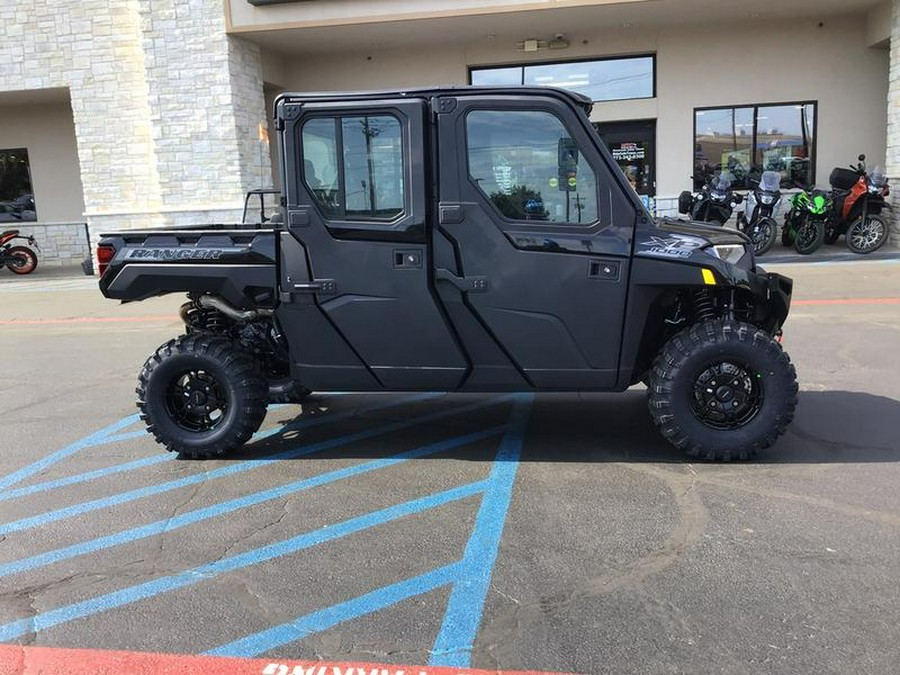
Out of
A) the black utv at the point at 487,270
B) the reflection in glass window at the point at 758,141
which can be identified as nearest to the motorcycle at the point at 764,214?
the reflection in glass window at the point at 758,141

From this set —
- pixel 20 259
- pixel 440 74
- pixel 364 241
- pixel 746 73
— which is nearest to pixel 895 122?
pixel 746 73

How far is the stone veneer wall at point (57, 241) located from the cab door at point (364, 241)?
1677 cm

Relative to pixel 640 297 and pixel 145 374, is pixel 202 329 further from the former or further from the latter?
pixel 640 297

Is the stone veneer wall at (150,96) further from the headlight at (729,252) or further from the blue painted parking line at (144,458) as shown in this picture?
the headlight at (729,252)

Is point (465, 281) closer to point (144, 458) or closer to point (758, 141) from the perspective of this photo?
point (144, 458)

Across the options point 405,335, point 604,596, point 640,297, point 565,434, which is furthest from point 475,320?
point 604,596

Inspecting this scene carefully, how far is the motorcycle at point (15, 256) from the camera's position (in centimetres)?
1806

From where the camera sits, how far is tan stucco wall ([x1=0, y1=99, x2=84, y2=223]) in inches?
741

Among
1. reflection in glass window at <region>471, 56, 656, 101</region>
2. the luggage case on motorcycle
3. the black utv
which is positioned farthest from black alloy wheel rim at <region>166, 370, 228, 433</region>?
the luggage case on motorcycle

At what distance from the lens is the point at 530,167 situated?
4.35 m

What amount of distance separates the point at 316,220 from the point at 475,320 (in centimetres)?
114

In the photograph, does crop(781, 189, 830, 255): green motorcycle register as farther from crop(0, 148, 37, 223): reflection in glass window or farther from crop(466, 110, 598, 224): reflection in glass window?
crop(0, 148, 37, 223): reflection in glass window

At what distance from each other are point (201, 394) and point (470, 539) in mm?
2258

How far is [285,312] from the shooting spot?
4672 millimetres
